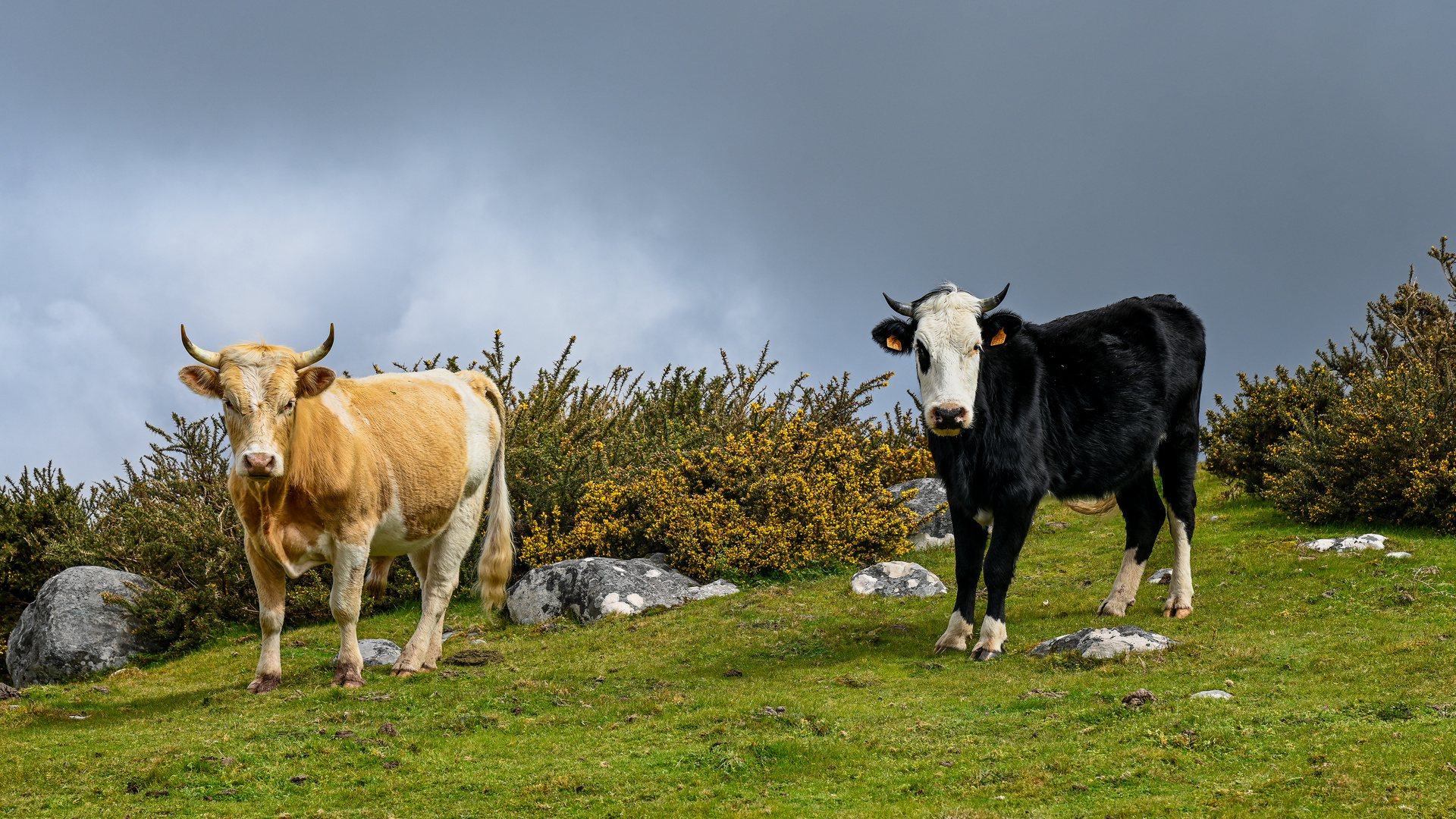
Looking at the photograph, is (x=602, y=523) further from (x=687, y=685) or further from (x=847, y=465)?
(x=687, y=685)

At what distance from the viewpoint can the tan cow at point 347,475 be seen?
768cm

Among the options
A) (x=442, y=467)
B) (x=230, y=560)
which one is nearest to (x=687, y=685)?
(x=442, y=467)

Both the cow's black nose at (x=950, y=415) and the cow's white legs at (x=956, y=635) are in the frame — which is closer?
the cow's black nose at (x=950, y=415)

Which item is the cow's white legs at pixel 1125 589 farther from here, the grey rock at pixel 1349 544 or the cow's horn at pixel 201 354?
the cow's horn at pixel 201 354

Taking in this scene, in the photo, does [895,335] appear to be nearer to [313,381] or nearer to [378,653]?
[313,381]

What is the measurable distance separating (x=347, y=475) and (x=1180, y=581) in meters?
7.22

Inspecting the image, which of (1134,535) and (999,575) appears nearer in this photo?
(999,575)

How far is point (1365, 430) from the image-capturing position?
1483cm

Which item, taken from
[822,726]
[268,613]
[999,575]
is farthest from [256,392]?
[999,575]

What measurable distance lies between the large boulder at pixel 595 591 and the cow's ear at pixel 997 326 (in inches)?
186

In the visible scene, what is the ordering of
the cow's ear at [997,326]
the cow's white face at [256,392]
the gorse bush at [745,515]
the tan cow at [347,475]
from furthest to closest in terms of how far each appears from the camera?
the gorse bush at [745,515], the cow's ear at [997,326], the tan cow at [347,475], the cow's white face at [256,392]

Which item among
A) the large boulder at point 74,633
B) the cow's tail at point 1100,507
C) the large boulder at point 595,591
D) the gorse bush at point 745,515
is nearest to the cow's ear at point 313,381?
the large boulder at point 595,591

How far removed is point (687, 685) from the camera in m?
8.29

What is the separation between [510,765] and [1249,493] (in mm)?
15102
